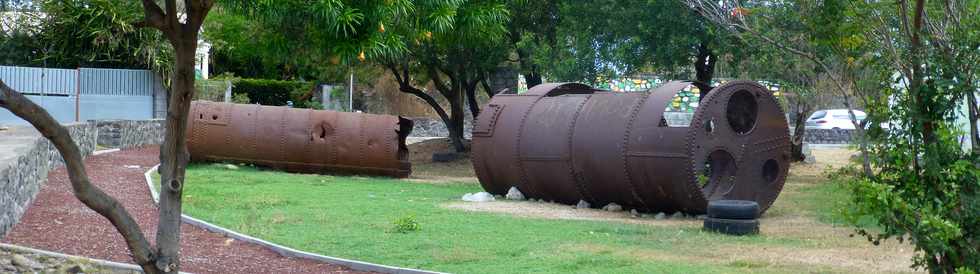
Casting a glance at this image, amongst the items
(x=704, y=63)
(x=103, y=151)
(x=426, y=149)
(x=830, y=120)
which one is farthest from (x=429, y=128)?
(x=704, y=63)

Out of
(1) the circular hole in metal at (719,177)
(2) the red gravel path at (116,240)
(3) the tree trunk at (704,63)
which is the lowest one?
(2) the red gravel path at (116,240)

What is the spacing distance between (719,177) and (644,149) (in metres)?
1.29

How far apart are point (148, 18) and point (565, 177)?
9.99 m

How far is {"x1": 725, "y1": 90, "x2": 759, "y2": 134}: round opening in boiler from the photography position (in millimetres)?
16031

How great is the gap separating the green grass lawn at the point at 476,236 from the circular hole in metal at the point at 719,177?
728mm

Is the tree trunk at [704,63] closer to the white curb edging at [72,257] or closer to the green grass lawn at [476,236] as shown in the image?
the green grass lawn at [476,236]

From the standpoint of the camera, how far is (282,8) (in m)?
8.61

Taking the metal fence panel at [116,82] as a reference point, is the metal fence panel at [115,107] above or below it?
below

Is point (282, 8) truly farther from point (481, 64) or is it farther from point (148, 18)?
point (481, 64)

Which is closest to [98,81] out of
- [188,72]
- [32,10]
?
[32,10]

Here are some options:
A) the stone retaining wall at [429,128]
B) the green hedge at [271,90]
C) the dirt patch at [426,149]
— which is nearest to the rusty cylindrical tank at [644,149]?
the dirt patch at [426,149]

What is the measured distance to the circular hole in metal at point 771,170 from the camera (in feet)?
53.0

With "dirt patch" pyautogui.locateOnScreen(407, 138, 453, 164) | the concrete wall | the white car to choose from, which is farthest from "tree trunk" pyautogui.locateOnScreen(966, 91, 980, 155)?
the white car

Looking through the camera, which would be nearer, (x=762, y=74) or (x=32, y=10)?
(x=762, y=74)
